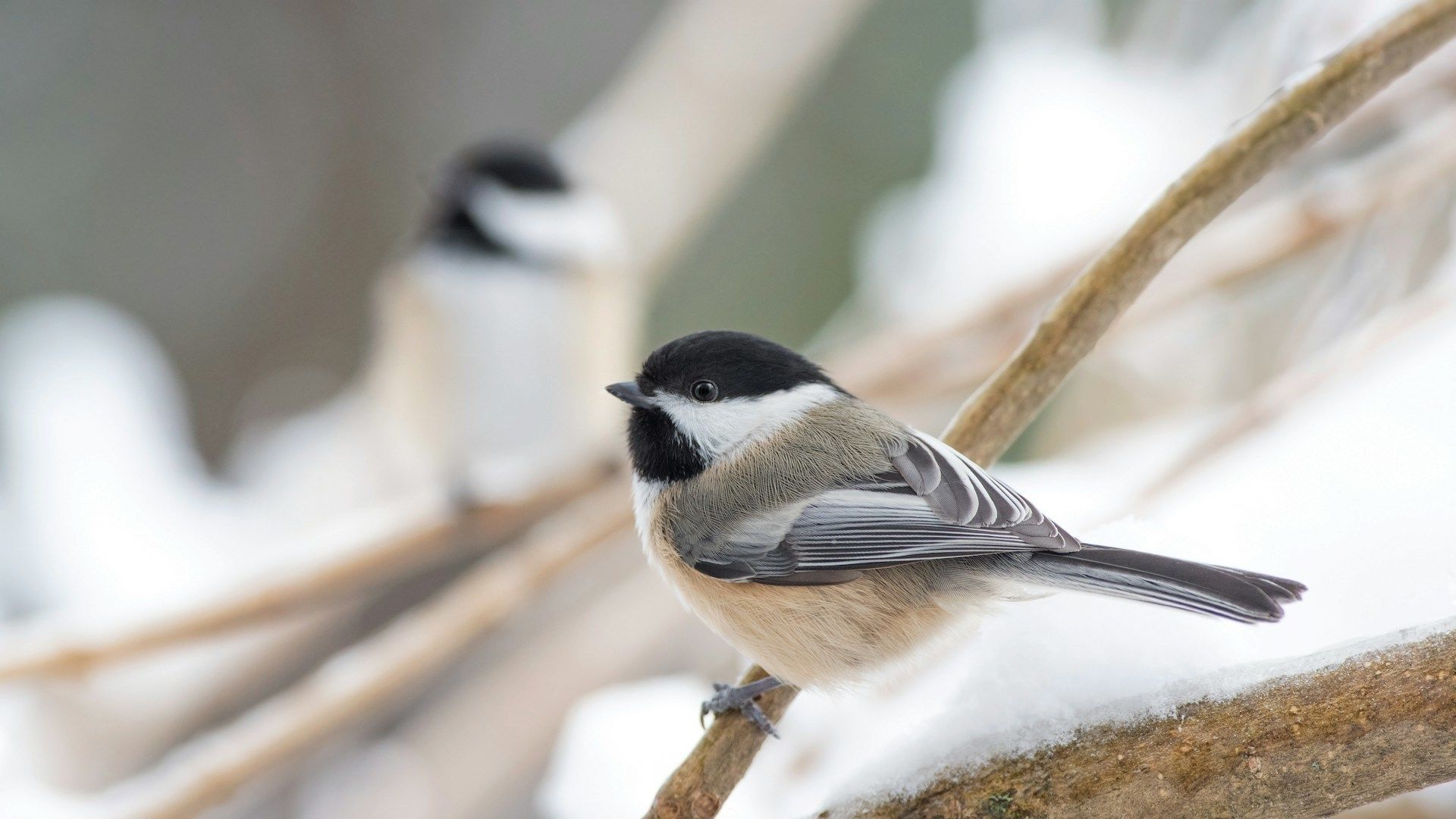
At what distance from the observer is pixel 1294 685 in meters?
0.67

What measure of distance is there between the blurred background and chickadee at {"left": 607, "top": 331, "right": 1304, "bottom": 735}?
0.08m

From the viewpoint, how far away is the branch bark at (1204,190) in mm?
937

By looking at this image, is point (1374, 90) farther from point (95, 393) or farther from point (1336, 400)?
point (95, 393)

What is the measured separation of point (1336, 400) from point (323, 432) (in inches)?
110

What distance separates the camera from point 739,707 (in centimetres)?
101

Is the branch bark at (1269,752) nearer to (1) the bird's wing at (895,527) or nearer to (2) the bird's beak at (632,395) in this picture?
(1) the bird's wing at (895,527)

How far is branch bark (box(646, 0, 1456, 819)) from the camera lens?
0.94 meters

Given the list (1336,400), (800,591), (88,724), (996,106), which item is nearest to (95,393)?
(88,724)

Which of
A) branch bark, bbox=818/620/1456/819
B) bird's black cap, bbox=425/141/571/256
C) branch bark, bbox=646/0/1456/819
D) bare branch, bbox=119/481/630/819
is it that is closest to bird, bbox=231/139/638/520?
bird's black cap, bbox=425/141/571/256

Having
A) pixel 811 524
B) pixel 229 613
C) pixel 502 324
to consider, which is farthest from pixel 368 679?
pixel 502 324

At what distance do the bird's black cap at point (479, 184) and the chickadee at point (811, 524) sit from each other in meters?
1.24

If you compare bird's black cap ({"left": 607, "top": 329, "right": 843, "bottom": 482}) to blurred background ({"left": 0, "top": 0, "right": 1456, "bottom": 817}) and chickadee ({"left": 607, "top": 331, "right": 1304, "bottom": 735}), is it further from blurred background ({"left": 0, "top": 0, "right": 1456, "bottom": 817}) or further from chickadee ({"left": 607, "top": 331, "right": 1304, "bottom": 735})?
blurred background ({"left": 0, "top": 0, "right": 1456, "bottom": 817})

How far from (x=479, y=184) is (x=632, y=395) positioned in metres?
1.31

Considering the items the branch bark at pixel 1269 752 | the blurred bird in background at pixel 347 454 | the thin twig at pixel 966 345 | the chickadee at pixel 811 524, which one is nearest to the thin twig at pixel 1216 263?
the thin twig at pixel 966 345
